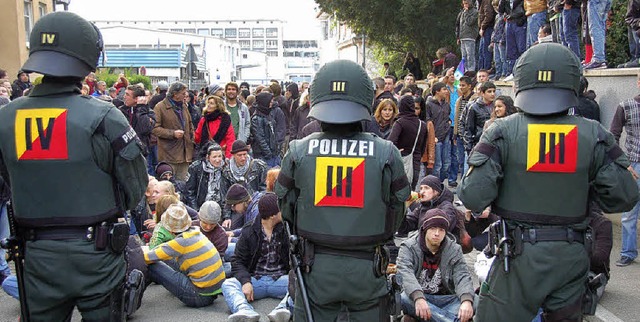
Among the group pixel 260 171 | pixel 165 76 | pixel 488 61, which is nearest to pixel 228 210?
pixel 260 171

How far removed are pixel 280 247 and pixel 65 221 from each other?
3038mm

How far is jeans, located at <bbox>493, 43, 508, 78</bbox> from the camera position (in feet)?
43.7

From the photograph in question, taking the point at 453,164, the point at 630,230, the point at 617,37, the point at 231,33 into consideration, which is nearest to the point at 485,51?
the point at 617,37

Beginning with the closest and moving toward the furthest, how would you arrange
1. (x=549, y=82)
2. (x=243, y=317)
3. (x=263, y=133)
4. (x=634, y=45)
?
1. (x=549, y=82)
2. (x=243, y=317)
3. (x=634, y=45)
4. (x=263, y=133)

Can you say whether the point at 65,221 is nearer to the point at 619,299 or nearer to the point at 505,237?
the point at 505,237

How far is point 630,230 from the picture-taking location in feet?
22.9

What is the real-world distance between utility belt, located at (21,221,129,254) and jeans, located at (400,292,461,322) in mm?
2616

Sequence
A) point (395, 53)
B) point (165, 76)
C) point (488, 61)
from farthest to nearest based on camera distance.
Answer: point (165, 76), point (395, 53), point (488, 61)

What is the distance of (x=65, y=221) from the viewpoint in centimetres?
371

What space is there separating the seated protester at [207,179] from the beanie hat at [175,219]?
2424 mm

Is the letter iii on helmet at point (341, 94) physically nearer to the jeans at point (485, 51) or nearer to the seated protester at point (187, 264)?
the seated protester at point (187, 264)

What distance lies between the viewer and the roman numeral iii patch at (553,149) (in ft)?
12.7

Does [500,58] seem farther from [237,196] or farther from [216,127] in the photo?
[237,196]

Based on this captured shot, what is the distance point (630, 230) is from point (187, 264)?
4369mm
